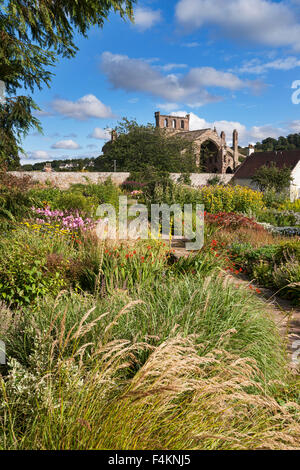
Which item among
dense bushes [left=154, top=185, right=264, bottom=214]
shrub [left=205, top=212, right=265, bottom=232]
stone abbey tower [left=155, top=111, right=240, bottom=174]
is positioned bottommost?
shrub [left=205, top=212, right=265, bottom=232]

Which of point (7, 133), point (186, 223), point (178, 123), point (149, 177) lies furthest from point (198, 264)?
point (178, 123)

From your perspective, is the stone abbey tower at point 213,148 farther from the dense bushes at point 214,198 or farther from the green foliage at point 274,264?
the green foliage at point 274,264

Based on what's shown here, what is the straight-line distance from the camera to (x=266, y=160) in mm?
35406

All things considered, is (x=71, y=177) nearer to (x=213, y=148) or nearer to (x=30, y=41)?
(x=30, y=41)

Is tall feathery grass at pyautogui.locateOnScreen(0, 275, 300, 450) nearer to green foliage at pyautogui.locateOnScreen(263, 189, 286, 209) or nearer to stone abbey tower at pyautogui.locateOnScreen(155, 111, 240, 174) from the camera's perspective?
green foliage at pyautogui.locateOnScreen(263, 189, 286, 209)

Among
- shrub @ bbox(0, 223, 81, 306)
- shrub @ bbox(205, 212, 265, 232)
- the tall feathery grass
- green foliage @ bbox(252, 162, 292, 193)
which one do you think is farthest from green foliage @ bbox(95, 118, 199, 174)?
the tall feathery grass

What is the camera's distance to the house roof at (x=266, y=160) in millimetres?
33866

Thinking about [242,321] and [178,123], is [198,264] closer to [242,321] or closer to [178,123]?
[242,321]

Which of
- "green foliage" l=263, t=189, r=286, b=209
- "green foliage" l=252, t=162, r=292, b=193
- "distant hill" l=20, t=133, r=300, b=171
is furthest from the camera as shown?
"distant hill" l=20, t=133, r=300, b=171

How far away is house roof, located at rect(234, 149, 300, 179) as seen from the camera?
3387 cm

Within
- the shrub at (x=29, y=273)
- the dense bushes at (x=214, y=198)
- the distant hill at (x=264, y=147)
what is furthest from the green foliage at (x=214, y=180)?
the shrub at (x=29, y=273)

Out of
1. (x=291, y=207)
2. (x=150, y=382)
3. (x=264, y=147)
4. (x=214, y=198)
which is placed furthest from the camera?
(x=264, y=147)

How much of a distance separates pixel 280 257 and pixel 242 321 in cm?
407

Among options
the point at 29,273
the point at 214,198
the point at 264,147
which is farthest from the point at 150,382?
the point at 264,147
